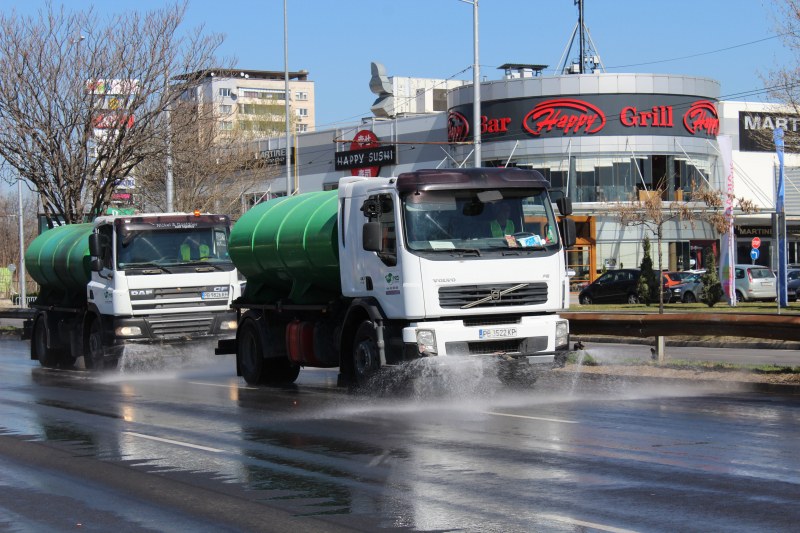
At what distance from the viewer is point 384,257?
571 inches

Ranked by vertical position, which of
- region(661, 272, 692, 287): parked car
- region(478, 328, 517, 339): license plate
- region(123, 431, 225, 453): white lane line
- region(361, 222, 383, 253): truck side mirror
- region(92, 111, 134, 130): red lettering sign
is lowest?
region(123, 431, 225, 453): white lane line

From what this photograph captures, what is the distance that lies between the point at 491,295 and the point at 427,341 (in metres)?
1.02

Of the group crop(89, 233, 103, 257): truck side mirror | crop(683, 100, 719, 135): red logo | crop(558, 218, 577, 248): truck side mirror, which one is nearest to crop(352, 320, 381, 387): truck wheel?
A: crop(558, 218, 577, 248): truck side mirror

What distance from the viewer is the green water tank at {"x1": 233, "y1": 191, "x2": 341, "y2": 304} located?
16.5m

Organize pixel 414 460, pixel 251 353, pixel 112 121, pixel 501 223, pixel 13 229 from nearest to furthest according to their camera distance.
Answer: pixel 414 460, pixel 501 223, pixel 251 353, pixel 112 121, pixel 13 229

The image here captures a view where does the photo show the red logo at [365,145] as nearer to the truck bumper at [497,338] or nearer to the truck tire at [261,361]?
the truck tire at [261,361]

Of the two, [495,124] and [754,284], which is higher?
[495,124]

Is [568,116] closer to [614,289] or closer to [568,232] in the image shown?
[614,289]

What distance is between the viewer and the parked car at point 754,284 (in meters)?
44.0

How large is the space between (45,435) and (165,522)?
5151 mm

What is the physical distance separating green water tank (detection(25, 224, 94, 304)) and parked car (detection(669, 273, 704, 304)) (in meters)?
26.8

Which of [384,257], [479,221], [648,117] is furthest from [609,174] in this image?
[384,257]

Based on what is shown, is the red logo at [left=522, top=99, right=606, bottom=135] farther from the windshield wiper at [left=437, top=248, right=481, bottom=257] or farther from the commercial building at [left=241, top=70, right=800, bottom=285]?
the windshield wiper at [left=437, top=248, right=481, bottom=257]

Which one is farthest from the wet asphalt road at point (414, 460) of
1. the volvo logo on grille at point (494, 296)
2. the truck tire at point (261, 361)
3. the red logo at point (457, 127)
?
the red logo at point (457, 127)
